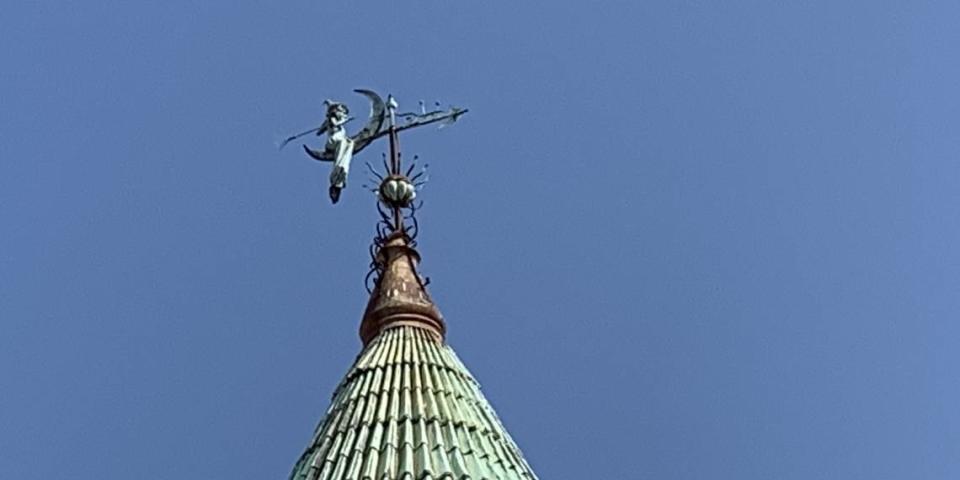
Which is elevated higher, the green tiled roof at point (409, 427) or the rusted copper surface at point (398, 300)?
the rusted copper surface at point (398, 300)

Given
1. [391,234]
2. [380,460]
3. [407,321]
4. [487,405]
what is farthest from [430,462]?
[391,234]

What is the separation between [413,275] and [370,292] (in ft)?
1.46

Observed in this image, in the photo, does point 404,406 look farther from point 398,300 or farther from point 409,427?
point 398,300

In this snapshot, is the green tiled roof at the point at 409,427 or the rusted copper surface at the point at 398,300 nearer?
the green tiled roof at the point at 409,427

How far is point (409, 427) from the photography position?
1391 centimetres

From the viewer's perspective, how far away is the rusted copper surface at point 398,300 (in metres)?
16.2

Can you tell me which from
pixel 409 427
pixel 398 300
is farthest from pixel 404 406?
pixel 398 300

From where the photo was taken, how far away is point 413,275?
16.9 m

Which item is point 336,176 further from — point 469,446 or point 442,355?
point 469,446

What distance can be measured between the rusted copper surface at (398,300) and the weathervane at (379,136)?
1.46ft

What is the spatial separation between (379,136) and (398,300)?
2.08 metres

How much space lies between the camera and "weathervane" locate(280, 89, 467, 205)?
17.3 metres

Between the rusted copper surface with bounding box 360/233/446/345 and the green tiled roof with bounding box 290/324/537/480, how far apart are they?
0.49m

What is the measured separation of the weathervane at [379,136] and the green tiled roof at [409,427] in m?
2.10
